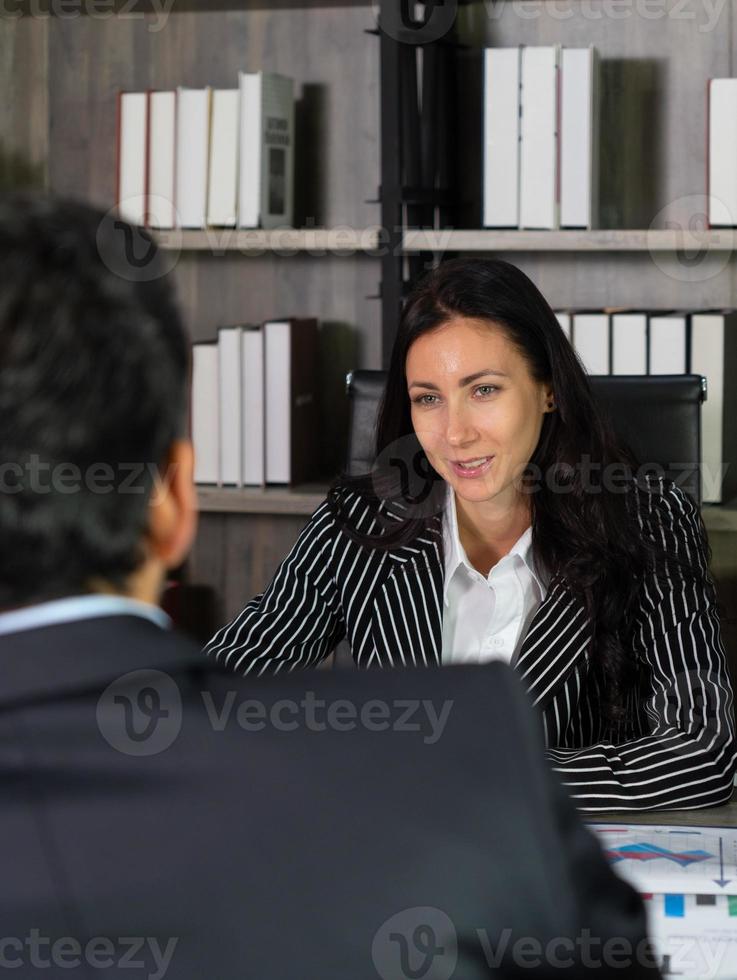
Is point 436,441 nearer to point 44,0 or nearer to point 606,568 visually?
point 606,568

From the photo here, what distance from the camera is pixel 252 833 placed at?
1.92ft

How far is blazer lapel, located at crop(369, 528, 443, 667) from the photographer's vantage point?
5.71 ft

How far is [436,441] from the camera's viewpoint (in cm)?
174

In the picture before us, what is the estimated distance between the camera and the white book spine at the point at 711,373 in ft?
7.78

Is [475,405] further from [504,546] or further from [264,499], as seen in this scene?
[264,499]

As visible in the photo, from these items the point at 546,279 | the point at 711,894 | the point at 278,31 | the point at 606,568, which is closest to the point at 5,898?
the point at 711,894

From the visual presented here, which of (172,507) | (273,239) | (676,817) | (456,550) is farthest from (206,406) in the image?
(172,507)

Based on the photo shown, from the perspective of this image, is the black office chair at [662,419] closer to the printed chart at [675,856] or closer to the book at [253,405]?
the printed chart at [675,856]

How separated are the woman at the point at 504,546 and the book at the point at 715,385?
623 mm

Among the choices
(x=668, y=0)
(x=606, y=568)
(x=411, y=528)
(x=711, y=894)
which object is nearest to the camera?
(x=711, y=894)

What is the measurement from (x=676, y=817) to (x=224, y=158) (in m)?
1.65

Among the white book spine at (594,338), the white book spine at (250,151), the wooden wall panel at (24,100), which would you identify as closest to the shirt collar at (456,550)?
the white book spine at (594,338)

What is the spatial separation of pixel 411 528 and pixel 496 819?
1.22 meters

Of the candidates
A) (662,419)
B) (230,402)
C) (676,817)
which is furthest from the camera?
(230,402)
